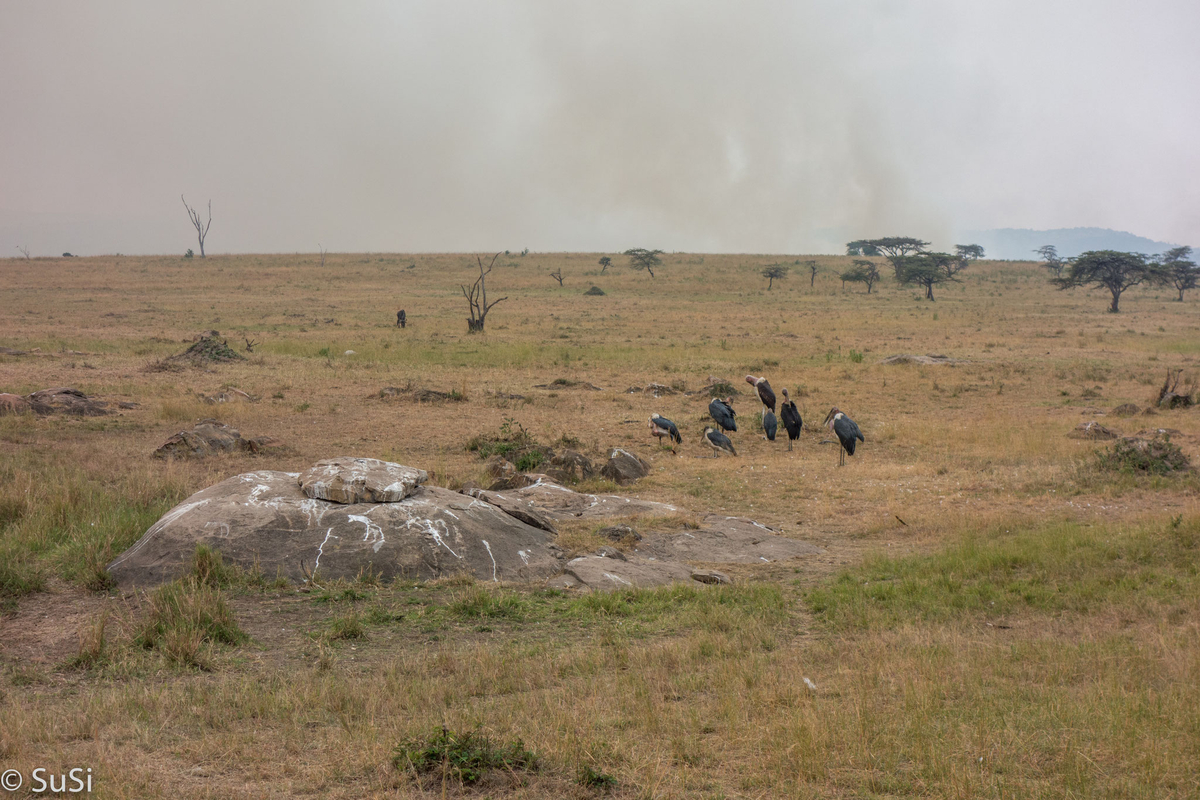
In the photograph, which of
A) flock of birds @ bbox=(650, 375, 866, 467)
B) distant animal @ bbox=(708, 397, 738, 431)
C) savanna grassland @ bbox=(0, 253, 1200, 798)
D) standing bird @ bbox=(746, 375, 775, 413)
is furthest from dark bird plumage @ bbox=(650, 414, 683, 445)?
standing bird @ bbox=(746, 375, 775, 413)

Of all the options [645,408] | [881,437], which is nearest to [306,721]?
[881,437]

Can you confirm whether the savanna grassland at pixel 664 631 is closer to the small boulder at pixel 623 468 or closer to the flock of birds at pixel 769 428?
the small boulder at pixel 623 468

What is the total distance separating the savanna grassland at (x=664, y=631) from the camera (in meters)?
4.07

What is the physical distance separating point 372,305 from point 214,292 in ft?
49.0

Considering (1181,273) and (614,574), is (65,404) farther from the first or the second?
(1181,273)

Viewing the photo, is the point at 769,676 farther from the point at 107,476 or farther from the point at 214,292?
the point at 214,292

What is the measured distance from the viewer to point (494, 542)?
8367 millimetres

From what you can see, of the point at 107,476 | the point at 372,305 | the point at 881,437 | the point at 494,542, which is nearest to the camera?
the point at 494,542

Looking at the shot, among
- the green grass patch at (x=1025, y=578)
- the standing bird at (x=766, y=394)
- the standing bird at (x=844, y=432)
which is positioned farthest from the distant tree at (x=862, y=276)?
the green grass patch at (x=1025, y=578)

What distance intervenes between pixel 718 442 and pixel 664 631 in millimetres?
7850

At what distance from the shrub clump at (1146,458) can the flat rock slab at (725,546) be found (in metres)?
5.15

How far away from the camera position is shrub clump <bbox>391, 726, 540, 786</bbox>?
12.8ft

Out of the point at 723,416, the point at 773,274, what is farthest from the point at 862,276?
the point at 723,416

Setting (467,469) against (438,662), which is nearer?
(438,662)
